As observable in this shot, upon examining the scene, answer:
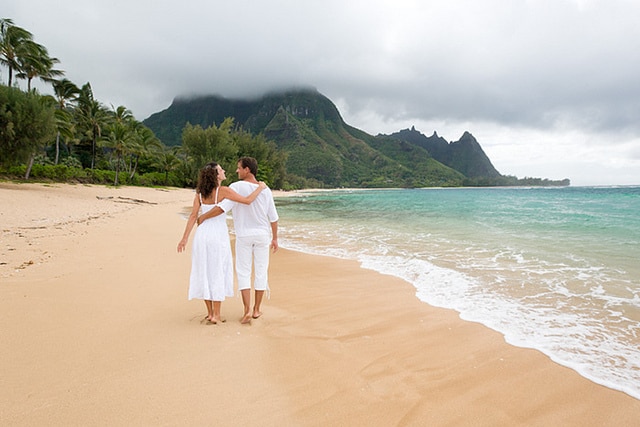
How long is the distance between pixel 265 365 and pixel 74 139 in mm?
39843

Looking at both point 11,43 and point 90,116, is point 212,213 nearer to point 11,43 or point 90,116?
point 11,43

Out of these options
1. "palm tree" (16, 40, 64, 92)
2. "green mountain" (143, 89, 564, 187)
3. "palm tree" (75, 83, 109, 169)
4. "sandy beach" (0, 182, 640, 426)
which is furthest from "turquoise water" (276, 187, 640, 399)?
"green mountain" (143, 89, 564, 187)

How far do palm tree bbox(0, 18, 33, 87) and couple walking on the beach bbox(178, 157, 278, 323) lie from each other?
33482 millimetres

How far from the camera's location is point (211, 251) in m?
3.51

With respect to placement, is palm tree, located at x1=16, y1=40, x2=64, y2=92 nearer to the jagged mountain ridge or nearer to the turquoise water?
the turquoise water

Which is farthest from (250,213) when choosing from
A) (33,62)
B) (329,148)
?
(329,148)

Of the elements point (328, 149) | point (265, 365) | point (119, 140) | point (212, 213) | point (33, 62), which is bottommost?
point (265, 365)

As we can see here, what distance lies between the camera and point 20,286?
4.23 metres

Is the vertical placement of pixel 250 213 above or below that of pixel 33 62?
below

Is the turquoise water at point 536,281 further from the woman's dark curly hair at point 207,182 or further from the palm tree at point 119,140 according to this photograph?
the palm tree at point 119,140

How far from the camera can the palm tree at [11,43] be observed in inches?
1021

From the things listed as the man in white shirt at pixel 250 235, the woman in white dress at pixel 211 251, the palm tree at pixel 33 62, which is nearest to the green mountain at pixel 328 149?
the palm tree at pixel 33 62

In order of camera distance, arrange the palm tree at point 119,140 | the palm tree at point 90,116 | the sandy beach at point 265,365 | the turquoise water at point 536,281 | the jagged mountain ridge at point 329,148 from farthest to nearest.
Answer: the jagged mountain ridge at point 329,148
the palm tree at point 90,116
the palm tree at point 119,140
the turquoise water at point 536,281
the sandy beach at point 265,365

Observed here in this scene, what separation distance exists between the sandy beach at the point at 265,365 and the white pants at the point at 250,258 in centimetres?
45
